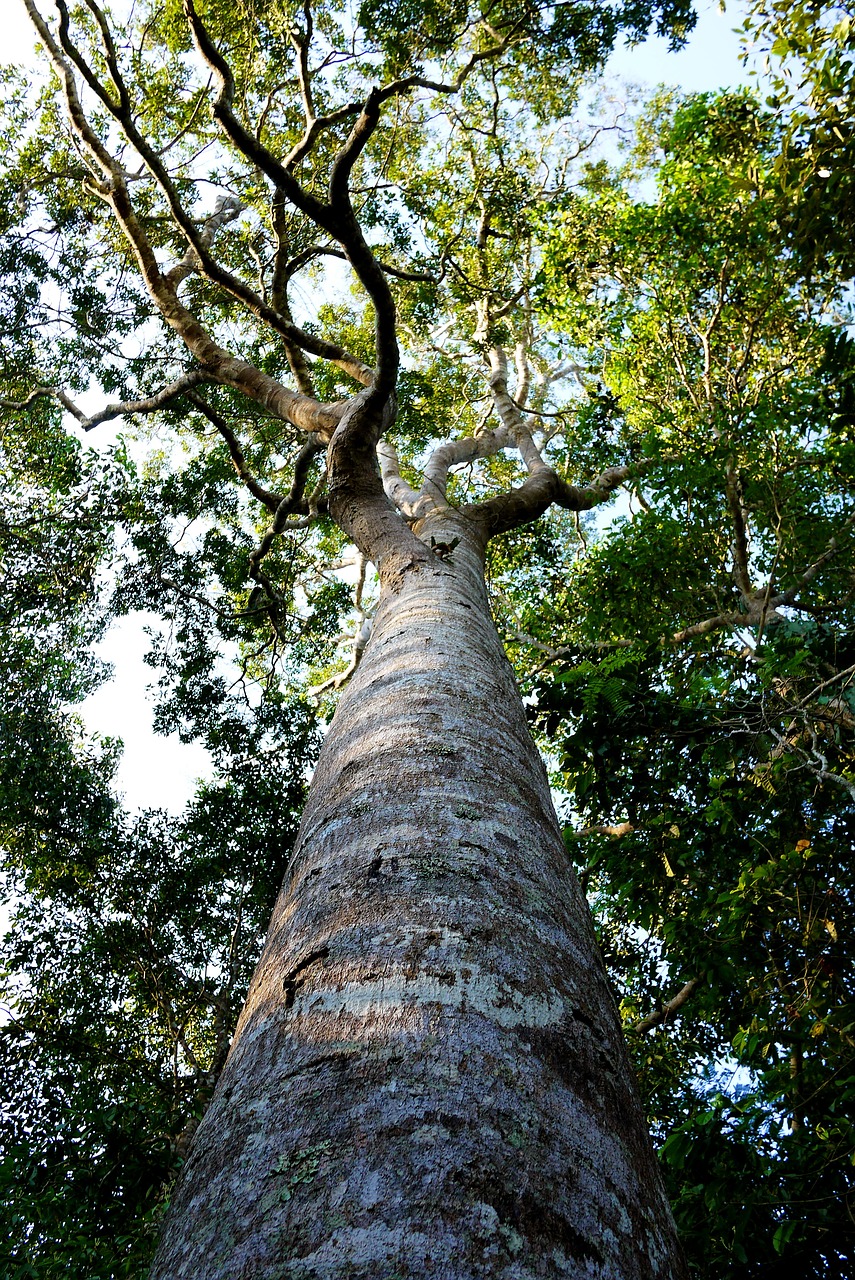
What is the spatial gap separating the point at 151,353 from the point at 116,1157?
8.39m

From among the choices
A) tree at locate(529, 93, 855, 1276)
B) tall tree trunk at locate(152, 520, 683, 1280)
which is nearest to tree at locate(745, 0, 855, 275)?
tree at locate(529, 93, 855, 1276)

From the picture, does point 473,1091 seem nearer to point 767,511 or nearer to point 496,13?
point 767,511

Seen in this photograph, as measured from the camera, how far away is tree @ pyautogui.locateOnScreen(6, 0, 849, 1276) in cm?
75

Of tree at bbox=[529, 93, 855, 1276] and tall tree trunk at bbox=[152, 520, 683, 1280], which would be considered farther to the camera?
tree at bbox=[529, 93, 855, 1276]

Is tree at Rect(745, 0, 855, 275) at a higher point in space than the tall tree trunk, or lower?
higher

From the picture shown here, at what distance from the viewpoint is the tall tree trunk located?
2.25ft

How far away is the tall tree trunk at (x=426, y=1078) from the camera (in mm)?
685

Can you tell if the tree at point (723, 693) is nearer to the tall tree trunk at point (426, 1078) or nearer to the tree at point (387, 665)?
the tree at point (387, 665)

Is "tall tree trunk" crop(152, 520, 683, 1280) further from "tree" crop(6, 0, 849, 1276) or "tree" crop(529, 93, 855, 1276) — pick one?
"tree" crop(529, 93, 855, 1276)

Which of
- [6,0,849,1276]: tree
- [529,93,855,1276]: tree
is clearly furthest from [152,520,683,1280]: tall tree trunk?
[529,93,855,1276]: tree

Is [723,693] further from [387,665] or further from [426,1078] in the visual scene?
[426,1078]

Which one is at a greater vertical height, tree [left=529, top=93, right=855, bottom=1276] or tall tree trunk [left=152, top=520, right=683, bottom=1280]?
tree [left=529, top=93, right=855, bottom=1276]

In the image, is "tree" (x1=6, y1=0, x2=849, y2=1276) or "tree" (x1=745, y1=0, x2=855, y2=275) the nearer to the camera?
"tree" (x1=6, y1=0, x2=849, y2=1276)

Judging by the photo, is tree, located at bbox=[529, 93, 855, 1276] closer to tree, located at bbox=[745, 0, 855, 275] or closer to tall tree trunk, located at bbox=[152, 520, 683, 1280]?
tree, located at bbox=[745, 0, 855, 275]
